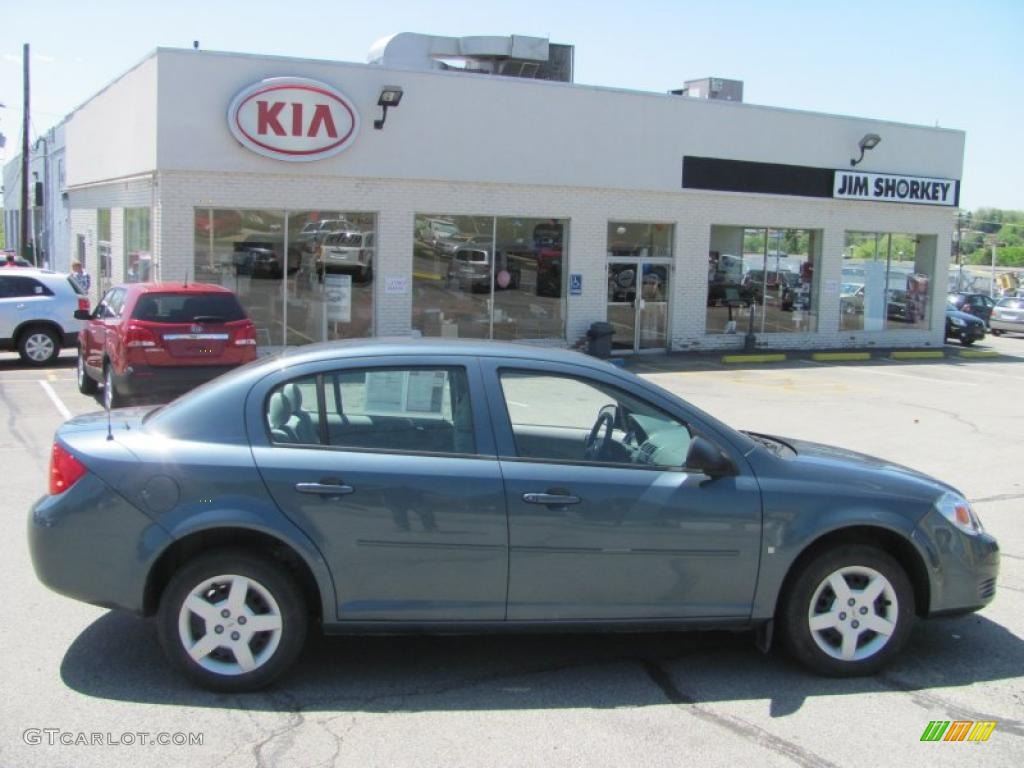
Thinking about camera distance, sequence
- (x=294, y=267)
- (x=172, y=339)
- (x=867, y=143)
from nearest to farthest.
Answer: (x=172, y=339) → (x=294, y=267) → (x=867, y=143)

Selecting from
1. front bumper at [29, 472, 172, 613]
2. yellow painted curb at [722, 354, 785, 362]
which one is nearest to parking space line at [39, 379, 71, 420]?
front bumper at [29, 472, 172, 613]

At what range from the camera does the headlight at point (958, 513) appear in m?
5.20

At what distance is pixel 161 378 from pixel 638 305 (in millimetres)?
12005

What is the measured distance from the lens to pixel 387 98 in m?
18.3

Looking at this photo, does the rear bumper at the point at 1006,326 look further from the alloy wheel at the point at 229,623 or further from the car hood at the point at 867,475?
the alloy wheel at the point at 229,623

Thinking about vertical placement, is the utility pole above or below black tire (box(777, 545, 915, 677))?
above

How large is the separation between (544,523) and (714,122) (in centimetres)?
1864

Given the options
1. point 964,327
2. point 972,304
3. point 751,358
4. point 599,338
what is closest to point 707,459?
point 599,338

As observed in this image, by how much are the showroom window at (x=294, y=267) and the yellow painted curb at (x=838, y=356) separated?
33.4 feet

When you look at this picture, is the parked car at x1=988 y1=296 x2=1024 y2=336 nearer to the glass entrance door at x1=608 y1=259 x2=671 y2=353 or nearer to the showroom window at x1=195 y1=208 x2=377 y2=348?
the glass entrance door at x1=608 y1=259 x2=671 y2=353

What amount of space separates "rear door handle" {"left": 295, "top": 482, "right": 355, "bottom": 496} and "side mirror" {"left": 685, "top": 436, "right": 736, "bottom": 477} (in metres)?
1.58

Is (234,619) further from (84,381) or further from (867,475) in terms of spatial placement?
(84,381)

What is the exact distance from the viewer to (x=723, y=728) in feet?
14.7

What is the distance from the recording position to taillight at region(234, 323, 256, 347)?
488 inches
